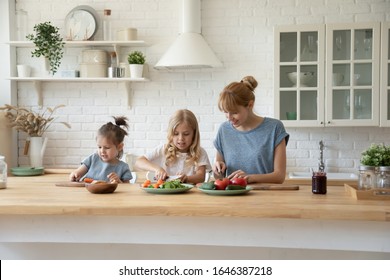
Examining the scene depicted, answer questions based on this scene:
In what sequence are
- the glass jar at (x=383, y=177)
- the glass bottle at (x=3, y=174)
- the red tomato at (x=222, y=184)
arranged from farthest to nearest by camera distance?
the glass bottle at (x=3, y=174) < the red tomato at (x=222, y=184) < the glass jar at (x=383, y=177)

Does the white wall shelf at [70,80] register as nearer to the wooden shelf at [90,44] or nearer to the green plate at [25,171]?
the wooden shelf at [90,44]

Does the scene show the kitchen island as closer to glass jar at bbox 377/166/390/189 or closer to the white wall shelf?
glass jar at bbox 377/166/390/189

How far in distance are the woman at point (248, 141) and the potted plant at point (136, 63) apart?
5.63ft

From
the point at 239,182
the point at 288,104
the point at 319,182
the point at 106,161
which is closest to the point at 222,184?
the point at 239,182

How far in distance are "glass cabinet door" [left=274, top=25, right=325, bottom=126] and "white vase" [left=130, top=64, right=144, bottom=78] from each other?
1174mm

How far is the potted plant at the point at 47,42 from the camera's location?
172 inches

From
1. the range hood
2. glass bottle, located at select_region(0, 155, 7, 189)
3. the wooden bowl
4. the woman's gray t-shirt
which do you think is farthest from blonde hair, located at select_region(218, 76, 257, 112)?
the range hood

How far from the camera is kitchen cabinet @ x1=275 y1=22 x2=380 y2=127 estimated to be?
13.3 feet

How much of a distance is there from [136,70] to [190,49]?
1.71ft

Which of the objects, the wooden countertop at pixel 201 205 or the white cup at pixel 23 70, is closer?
the wooden countertop at pixel 201 205

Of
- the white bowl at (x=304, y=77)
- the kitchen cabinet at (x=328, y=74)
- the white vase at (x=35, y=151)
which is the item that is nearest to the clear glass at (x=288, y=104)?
the kitchen cabinet at (x=328, y=74)

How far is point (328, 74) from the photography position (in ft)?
13.4

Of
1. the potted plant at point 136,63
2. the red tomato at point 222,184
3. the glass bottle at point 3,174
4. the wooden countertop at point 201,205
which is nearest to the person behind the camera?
the wooden countertop at point 201,205

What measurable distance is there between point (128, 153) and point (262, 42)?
157 centimetres
